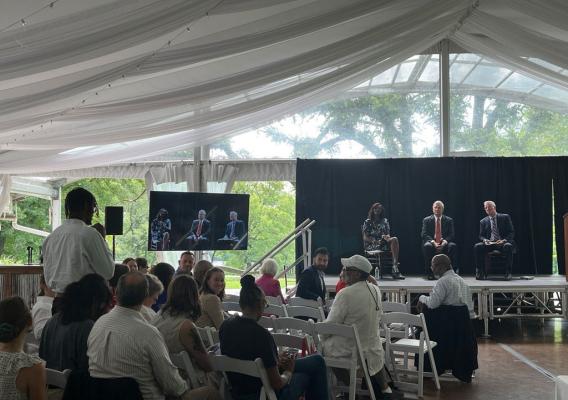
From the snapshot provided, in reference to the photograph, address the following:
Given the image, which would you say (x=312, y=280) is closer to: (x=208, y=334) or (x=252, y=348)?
(x=208, y=334)

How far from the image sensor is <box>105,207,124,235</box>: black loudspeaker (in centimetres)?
902

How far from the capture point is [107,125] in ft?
25.2

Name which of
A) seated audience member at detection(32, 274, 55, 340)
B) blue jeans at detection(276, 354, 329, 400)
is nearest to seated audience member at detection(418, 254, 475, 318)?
blue jeans at detection(276, 354, 329, 400)

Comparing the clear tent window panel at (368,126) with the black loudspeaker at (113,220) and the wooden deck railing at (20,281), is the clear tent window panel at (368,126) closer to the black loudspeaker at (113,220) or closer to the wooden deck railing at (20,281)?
the black loudspeaker at (113,220)

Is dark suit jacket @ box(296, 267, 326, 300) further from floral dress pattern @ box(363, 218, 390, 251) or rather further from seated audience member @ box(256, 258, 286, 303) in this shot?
floral dress pattern @ box(363, 218, 390, 251)

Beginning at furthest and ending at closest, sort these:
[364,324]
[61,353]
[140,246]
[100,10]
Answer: [140,246] → [364,324] → [100,10] → [61,353]

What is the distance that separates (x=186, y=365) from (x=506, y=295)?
8281 millimetres

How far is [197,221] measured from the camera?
1051cm

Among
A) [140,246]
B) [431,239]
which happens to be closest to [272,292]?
[431,239]

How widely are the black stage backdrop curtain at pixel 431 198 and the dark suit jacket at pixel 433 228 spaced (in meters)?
1.03

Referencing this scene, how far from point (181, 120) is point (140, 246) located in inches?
492

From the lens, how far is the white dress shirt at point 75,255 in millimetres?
3932

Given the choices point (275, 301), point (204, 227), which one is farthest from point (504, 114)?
point (275, 301)

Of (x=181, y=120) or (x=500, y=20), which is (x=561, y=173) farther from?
(x=181, y=120)
